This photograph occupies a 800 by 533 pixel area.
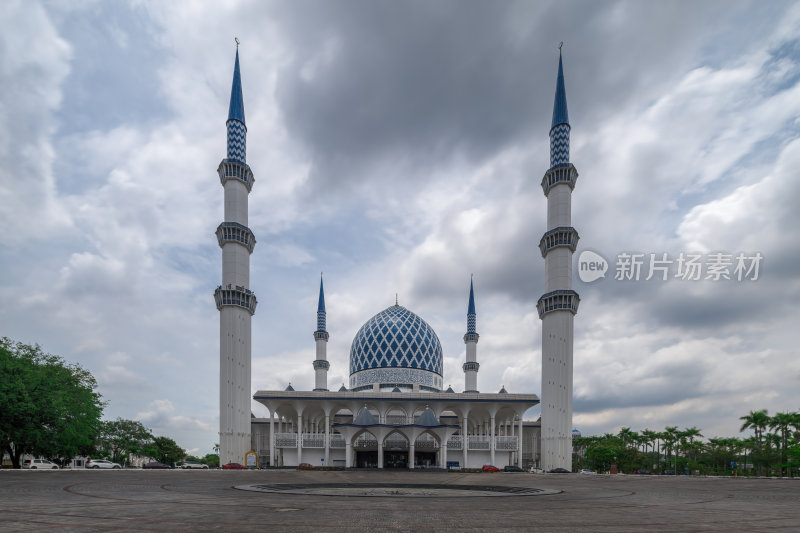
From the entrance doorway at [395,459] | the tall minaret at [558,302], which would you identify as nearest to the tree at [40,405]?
the entrance doorway at [395,459]

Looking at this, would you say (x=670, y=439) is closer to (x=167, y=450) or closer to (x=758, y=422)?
(x=758, y=422)

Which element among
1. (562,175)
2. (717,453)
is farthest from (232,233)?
(717,453)

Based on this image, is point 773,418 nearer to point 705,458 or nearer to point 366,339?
point 705,458

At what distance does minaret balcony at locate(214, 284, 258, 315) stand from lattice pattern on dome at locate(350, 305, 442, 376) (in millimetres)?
22607

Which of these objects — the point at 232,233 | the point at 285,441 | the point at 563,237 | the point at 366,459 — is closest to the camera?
the point at 563,237

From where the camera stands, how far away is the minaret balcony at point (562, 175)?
54094 mm

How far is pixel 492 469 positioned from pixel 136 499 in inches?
1446

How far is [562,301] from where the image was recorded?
168ft

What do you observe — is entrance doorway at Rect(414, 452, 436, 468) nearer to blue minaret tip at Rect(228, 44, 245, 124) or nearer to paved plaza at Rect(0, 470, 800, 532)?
paved plaza at Rect(0, 470, 800, 532)

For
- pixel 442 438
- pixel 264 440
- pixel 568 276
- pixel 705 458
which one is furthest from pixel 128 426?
pixel 705 458

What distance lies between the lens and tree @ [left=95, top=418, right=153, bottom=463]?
66.6 m

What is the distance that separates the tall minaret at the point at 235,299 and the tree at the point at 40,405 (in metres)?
11.1

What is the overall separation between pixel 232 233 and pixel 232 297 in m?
6.56

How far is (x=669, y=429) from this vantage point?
2837 inches
